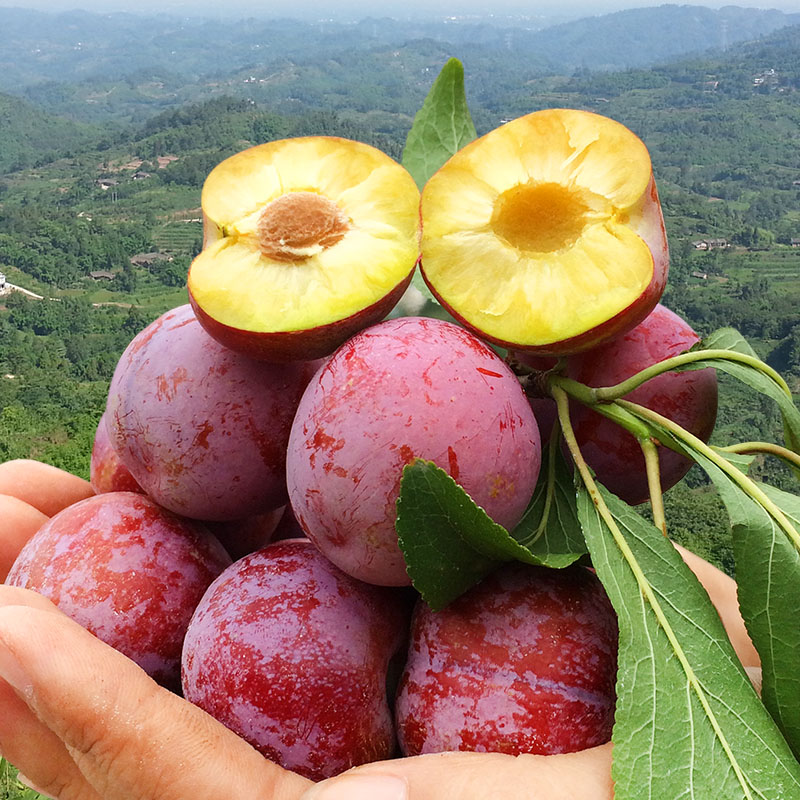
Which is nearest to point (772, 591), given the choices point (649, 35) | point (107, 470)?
point (107, 470)

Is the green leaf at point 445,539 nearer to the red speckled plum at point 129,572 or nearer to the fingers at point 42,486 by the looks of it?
the red speckled plum at point 129,572

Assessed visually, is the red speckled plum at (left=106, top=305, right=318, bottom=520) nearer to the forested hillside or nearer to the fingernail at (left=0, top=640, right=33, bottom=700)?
the fingernail at (left=0, top=640, right=33, bottom=700)

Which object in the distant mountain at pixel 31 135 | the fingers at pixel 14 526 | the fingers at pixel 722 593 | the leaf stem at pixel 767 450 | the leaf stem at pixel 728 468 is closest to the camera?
the leaf stem at pixel 728 468

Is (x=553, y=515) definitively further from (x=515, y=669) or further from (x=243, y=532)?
(x=243, y=532)

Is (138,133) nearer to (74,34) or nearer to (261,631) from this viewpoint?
(261,631)

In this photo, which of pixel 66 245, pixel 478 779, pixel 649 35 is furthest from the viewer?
pixel 649 35

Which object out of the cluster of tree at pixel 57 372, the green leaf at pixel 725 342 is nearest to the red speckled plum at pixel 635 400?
the green leaf at pixel 725 342
